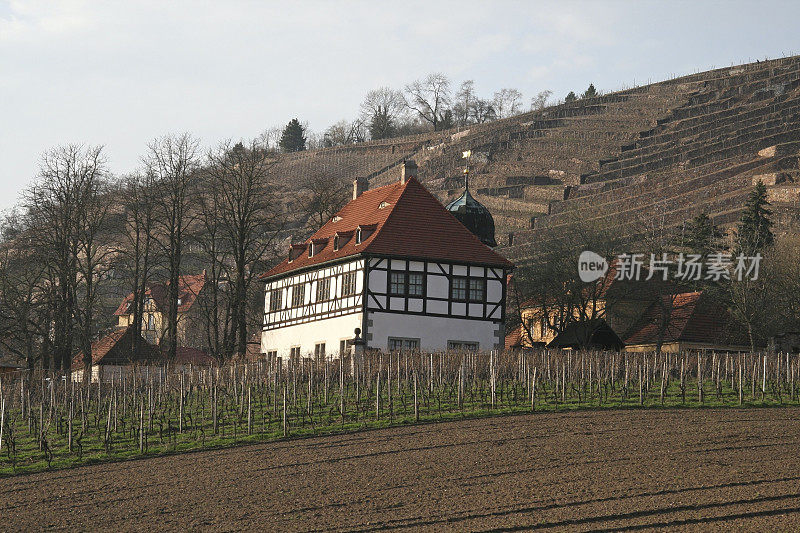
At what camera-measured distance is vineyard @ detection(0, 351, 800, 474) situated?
28.5 m

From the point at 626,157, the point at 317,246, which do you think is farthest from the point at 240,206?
the point at 626,157

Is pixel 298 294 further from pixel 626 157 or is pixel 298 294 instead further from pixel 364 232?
pixel 626 157

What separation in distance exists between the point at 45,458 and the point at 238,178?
27.7m

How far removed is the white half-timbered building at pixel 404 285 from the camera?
45.5 metres

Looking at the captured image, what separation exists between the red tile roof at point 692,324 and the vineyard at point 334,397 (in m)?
16.9

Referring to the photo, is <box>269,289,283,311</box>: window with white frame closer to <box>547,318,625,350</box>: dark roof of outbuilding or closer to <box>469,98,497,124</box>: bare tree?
<box>547,318,625,350</box>: dark roof of outbuilding

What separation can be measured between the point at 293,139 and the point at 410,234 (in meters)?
115

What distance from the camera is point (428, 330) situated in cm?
4572

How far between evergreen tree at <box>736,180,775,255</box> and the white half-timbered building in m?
18.8

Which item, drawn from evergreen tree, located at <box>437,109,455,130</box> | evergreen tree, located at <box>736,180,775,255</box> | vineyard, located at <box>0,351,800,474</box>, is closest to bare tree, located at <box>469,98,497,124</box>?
evergreen tree, located at <box>437,109,455,130</box>

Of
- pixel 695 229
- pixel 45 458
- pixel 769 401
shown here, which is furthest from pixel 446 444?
pixel 695 229

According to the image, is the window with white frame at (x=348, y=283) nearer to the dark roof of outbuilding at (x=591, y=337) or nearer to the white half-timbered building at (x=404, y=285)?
the white half-timbered building at (x=404, y=285)

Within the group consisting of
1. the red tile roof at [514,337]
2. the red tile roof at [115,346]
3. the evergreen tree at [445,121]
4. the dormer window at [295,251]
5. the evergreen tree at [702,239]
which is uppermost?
the evergreen tree at [445,121]

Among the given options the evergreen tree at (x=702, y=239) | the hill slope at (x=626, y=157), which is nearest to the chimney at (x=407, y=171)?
the evergreen tree at (x=702, y=239)
